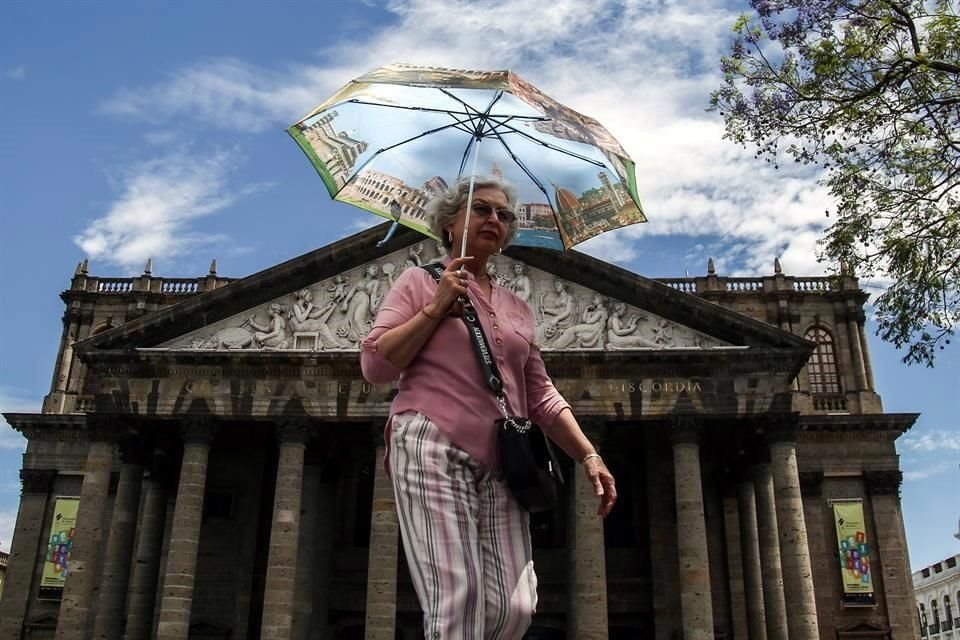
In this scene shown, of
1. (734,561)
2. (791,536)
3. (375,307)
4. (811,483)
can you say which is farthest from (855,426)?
(375,307)

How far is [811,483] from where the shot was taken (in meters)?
35.1

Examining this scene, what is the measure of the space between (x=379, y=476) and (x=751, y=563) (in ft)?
43.2

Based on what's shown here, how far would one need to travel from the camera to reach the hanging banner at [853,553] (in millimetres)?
33688

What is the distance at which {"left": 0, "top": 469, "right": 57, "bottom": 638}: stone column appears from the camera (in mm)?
35094

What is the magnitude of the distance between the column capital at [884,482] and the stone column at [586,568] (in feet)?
49.1

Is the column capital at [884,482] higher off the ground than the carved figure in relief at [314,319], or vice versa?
the carved figure in relief at [314,319]

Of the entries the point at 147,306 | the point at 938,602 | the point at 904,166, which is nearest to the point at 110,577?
the point at 147,306

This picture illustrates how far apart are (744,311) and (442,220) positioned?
117 feet

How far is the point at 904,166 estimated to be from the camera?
14094 millimetres

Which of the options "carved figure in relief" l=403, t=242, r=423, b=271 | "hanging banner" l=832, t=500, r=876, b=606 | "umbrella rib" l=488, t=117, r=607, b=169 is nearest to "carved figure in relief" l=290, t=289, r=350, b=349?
"carved figure in relief" l=403, t=242, r=423, b=271

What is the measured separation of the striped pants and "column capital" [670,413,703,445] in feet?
77.9

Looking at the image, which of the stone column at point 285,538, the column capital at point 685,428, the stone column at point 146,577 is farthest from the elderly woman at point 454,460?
the stone column at point 146,577

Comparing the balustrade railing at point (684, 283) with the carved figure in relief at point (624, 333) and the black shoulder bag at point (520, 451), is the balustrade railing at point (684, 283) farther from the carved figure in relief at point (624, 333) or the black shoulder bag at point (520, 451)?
the black shoulder bag at point (520, 451)

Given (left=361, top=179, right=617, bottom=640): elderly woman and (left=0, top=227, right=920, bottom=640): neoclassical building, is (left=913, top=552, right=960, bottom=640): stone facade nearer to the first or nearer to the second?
(left=0, top=227, right=920, bottom=640): neoclassical building
